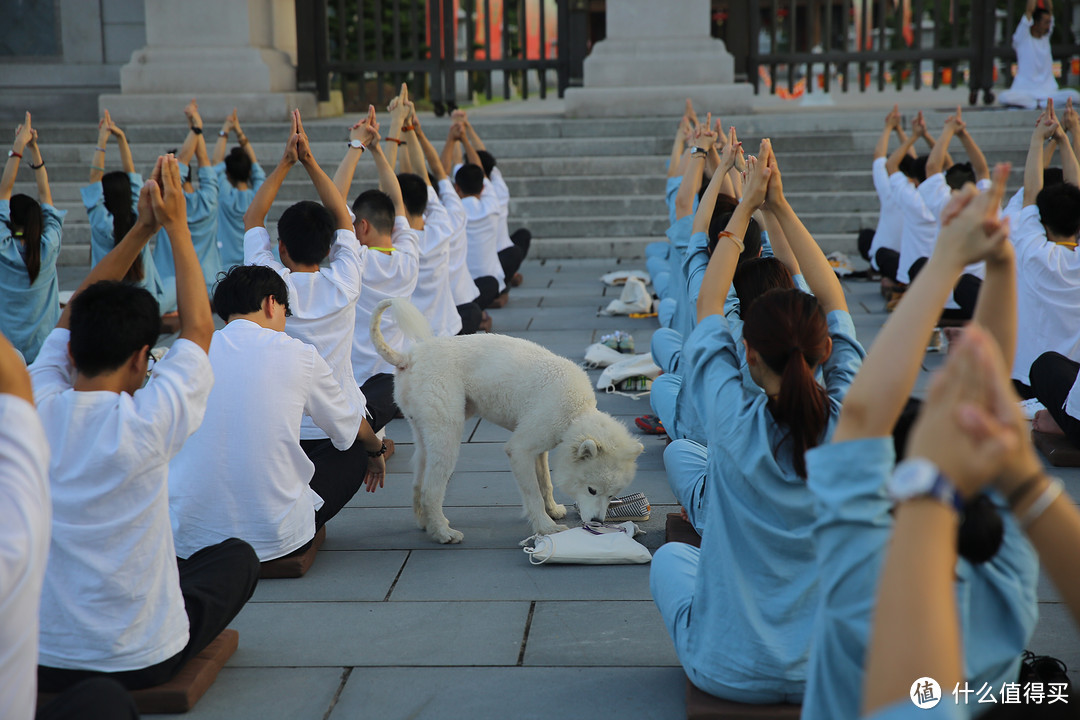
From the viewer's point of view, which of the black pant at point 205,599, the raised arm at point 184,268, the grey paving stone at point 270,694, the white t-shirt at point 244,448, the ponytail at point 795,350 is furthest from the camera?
the white t-shirt at point 244,448

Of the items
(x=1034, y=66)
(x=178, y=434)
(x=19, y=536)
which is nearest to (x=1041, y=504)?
(x=19, y=536)

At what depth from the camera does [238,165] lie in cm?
996

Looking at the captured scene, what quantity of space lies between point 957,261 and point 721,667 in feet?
5.36

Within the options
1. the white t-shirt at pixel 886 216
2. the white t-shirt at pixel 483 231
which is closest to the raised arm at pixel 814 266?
the white t-shirt at pixel 483 231

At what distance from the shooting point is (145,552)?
2.87m

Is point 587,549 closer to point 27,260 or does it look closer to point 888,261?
point 27,260

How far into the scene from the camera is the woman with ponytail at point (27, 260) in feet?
23.2

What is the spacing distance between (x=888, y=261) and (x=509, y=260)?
3.80 m

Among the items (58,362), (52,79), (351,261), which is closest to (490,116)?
(52,79)

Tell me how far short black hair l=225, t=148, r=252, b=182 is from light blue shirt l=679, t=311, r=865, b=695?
8176 millimetres

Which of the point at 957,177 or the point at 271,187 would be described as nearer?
the point at 271,187

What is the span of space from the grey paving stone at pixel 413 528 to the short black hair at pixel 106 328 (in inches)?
75.7

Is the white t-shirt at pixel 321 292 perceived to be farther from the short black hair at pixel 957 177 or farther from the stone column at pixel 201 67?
the stone column at pixel 201 67

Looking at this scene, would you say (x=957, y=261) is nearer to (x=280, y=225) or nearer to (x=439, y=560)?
(x=439, y=560)
